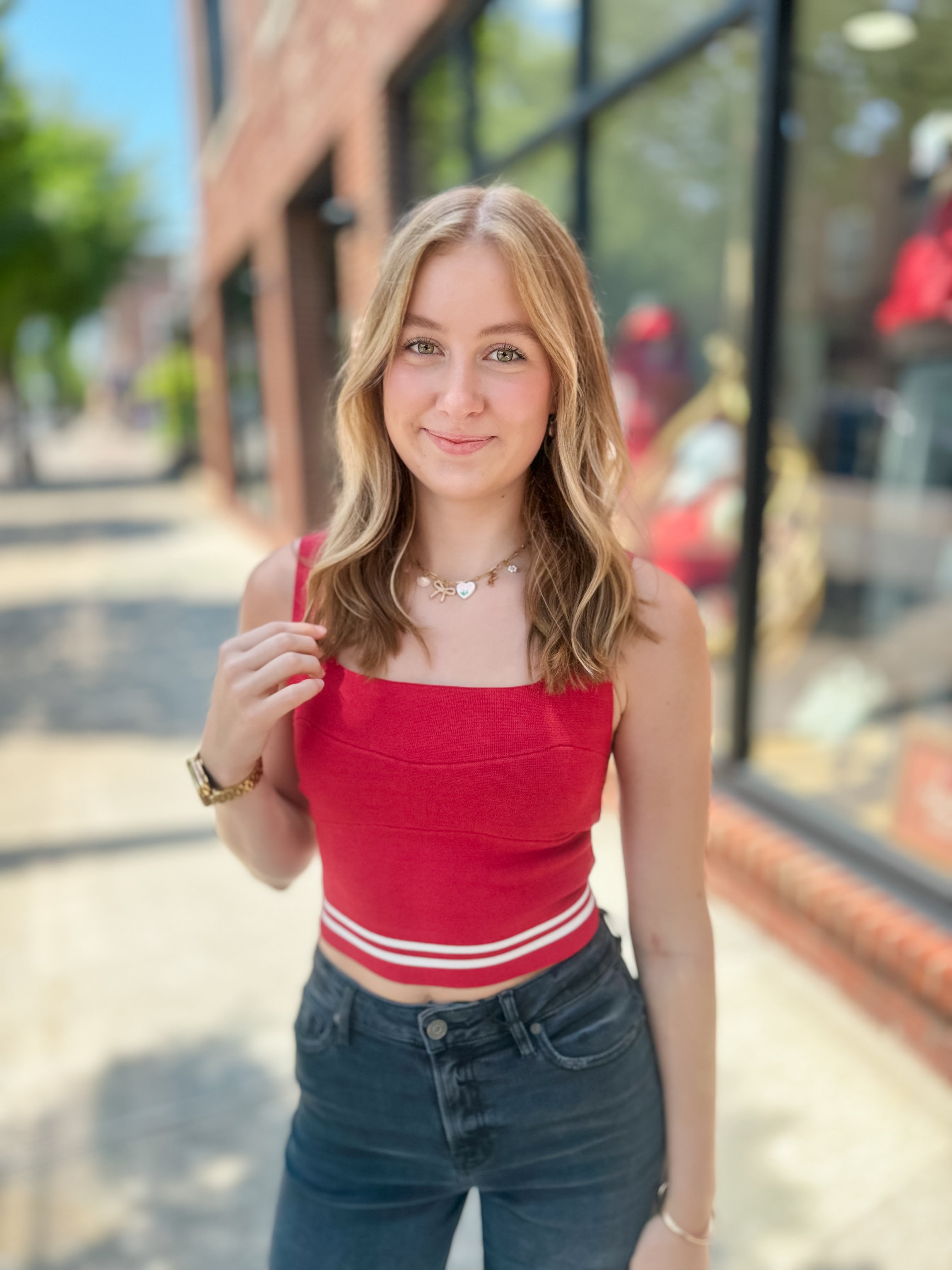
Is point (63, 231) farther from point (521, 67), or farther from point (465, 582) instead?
point (465, 582)

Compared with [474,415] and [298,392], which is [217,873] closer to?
[474,415]

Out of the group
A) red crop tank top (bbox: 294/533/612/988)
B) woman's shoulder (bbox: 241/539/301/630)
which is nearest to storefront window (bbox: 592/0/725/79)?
woman's shoulder (bbox: 241/539/301/630)

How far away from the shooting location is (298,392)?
8805 millimetres

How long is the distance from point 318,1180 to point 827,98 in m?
3.96

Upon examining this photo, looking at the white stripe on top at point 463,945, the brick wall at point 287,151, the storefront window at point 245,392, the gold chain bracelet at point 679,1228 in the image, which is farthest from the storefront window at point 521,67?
the storefront window at point 245,392

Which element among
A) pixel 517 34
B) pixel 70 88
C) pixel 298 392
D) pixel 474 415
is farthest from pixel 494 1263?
pixel 70 88

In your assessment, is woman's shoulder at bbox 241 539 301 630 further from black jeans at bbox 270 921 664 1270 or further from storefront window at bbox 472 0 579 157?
storefront window at bbox 472 0 579 157

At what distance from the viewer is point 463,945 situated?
122cm

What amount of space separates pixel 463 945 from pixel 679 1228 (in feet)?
1.55

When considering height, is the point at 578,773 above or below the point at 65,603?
above

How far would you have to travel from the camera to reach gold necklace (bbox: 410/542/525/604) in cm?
130

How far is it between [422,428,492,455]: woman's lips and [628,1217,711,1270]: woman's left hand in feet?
3.37

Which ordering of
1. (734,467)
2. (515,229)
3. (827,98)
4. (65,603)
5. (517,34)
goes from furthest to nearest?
(65,603) < (517,34) < (734,467) < (827,98) < (515,229)

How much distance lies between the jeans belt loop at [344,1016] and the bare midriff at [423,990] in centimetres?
2
